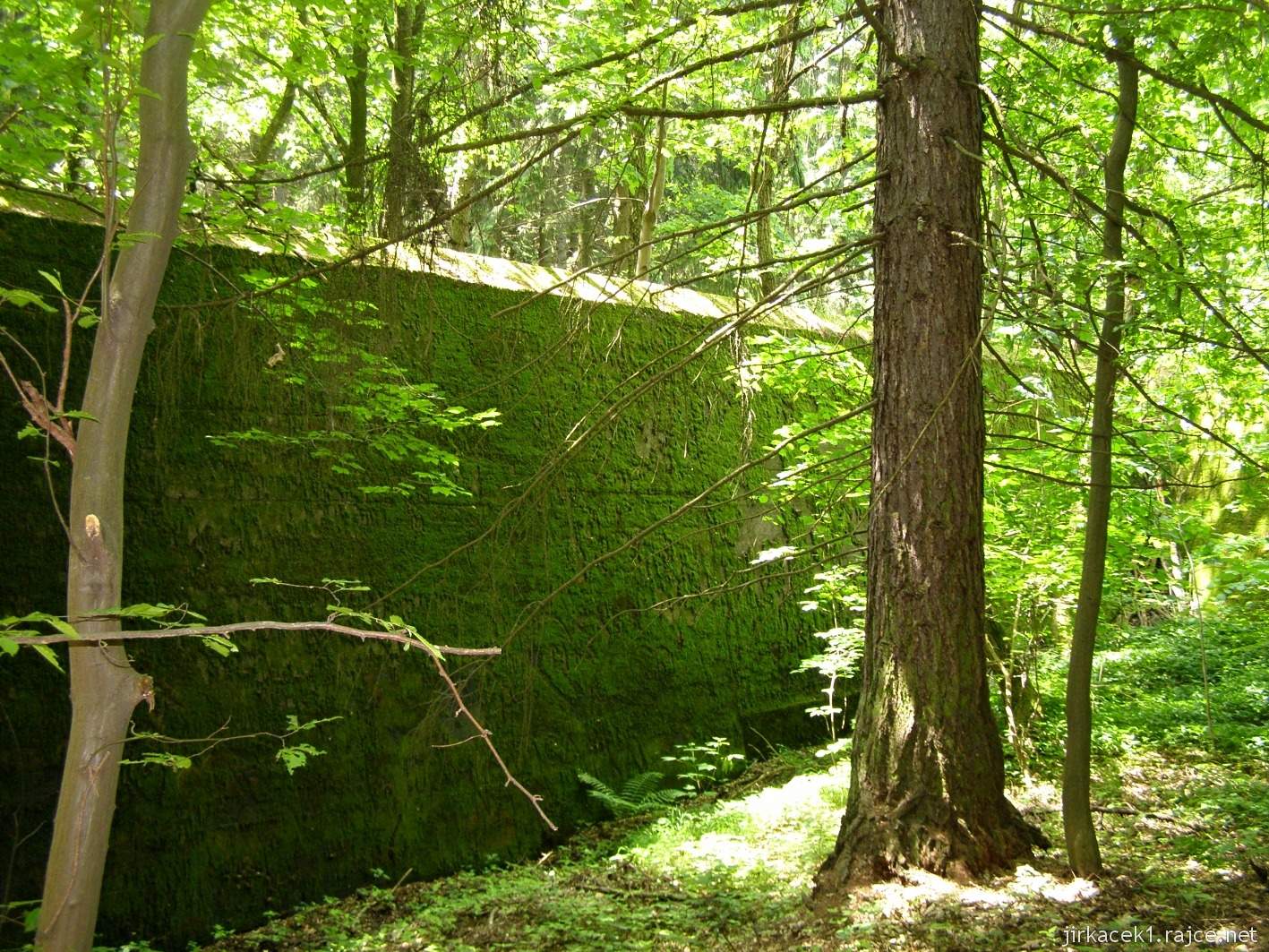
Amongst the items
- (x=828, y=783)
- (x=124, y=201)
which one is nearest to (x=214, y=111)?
(x=124, y=201)

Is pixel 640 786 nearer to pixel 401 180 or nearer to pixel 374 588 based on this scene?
pixel 374 588

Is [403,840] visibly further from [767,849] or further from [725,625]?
[725,625]

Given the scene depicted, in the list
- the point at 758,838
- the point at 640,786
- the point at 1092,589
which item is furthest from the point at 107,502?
the point at 640,786

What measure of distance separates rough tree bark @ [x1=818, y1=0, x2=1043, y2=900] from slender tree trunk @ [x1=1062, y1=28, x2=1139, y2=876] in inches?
8.7

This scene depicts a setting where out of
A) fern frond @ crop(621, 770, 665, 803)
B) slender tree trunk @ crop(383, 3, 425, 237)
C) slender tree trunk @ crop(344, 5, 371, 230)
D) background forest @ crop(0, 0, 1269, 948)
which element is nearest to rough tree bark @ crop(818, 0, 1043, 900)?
background forest @ crop(0, 0, 1269, 948)

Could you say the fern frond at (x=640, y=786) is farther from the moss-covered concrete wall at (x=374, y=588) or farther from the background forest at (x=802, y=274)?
the background forest at (x=802, y=274)

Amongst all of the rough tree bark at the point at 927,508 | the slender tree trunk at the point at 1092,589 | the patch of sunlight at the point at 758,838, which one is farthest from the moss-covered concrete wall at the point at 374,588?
the slender tree trunk at the point at 1092,589

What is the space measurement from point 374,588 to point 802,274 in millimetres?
3055

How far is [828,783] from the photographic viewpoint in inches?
233

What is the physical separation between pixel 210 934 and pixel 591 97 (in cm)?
427

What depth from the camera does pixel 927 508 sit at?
11.5 ft

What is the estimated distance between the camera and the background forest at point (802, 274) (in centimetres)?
317

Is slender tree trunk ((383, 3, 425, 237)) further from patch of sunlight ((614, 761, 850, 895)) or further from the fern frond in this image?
the fern frond

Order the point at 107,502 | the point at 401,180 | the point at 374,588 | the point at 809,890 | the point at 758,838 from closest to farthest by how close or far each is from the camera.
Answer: the point at 107,502 < the point at 401,180 < the point at 809,890 < the point at 758,838 < the point at 374,588
